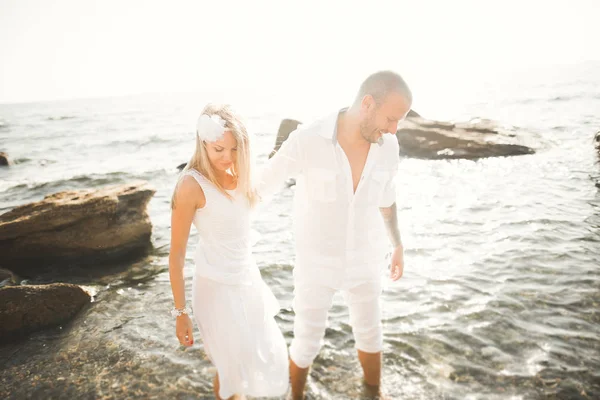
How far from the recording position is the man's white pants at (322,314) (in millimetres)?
3258

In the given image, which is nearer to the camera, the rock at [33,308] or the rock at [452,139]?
the rock at [33,308]

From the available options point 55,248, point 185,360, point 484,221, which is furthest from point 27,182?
point 484,221

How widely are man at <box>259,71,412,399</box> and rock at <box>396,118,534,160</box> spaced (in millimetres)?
12887

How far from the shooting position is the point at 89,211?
7.33 metres

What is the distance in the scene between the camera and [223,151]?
2.82 m

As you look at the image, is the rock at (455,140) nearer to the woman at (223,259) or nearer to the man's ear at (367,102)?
the man's ear at (367,102)

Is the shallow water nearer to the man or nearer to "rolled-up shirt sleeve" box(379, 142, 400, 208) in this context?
the man

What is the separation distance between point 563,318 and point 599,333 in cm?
40

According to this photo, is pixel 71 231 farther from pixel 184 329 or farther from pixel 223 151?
pixel 223 151

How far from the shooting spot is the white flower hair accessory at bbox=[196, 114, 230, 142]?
2717mm

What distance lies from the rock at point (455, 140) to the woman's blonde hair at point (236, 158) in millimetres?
13574

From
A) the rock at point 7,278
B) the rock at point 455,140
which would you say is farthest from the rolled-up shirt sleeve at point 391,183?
the rock at point 455,140

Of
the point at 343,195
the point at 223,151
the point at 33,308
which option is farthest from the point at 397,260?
the point at 33,308

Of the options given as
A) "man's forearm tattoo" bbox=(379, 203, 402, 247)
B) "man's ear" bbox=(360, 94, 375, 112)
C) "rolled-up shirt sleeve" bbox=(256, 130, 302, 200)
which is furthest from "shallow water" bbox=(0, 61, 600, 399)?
"man's ear" bbox=(360, 94, 375, 112)
